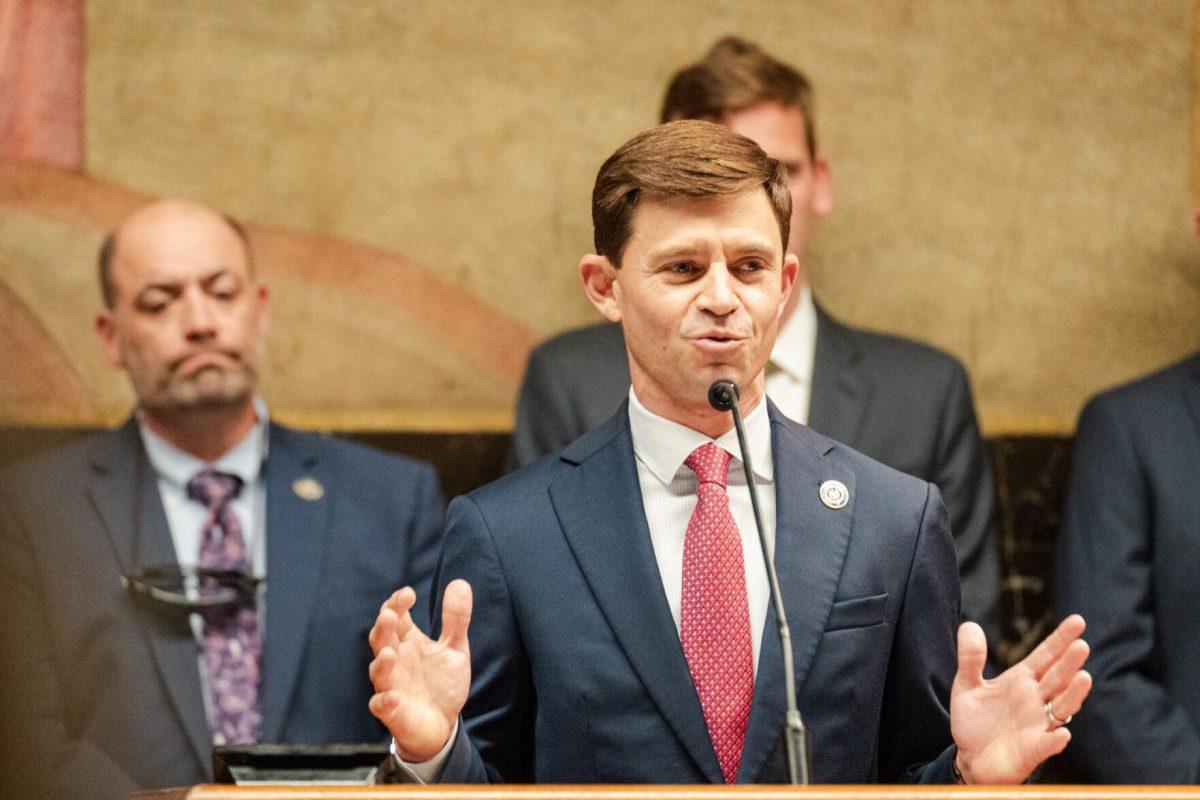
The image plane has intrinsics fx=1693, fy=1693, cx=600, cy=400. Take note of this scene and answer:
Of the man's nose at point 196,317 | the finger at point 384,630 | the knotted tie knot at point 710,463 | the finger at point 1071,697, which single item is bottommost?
the finger at point 1071,697

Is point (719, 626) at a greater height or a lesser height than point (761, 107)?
lesser

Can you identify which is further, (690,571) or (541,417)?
(541,417)

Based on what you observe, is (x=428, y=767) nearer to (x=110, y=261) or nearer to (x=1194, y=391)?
(x=110, y=261)

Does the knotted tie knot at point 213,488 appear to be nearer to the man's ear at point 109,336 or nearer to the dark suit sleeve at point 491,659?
the man's ear at point 109,336

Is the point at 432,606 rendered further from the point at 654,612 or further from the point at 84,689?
the point at 84,689

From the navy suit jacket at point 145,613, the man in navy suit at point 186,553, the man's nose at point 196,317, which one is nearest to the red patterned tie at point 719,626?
the navy suit jacket at point 145,613

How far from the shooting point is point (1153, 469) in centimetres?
359

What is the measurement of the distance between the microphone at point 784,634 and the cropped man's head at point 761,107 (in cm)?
140

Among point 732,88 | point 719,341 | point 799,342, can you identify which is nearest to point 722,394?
point 719,341

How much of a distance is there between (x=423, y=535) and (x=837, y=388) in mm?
943

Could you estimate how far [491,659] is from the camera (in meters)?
2.29

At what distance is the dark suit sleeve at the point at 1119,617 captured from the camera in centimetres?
345

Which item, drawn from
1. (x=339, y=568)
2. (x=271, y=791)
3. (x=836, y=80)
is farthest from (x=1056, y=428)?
(x=271, y=791)

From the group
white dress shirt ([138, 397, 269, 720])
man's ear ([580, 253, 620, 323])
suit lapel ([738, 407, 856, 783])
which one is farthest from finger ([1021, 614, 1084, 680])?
white dress shirt ([138, 397, 269, 720])
